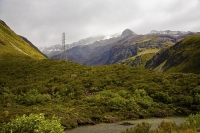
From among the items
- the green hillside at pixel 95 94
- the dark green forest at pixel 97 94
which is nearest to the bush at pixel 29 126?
the green hillside at pixel 95 94

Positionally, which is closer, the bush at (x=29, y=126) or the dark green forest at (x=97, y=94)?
the bush at (x=29, y=126)

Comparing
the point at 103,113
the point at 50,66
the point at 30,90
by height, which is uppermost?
the point at 50,66

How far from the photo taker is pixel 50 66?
94188mm

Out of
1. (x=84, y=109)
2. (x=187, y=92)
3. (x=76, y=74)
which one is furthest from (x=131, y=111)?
(x=76, y=74)

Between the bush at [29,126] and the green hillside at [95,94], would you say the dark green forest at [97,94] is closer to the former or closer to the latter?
the green hillside at [95,94]

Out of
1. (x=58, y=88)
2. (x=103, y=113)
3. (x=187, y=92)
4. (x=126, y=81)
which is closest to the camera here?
(x=103, y=113)

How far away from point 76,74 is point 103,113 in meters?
30.8

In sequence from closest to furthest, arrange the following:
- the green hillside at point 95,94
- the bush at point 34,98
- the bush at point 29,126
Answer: the bush at point 29,126 < the green hillside at point 95,94 < the bush at point 34,98

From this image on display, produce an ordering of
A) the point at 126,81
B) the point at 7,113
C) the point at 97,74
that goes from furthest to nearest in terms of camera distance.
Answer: the point at 97,74
the point at 126,81
the point at 7,113

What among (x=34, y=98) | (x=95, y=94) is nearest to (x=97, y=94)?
(x=95, y=94)

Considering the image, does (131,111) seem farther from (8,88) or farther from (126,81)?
(8,88)

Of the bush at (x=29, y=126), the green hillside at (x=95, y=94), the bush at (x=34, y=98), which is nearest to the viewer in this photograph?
→ the bush at (x=29, y=126)

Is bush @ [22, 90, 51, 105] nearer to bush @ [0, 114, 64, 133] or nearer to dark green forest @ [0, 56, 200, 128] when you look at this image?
dark green forest @ [0, 56, 200, 128]

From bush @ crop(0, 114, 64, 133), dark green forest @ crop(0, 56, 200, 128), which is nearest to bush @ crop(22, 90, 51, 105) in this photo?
dark green forest @ crop(0, 56, 200, 128)
